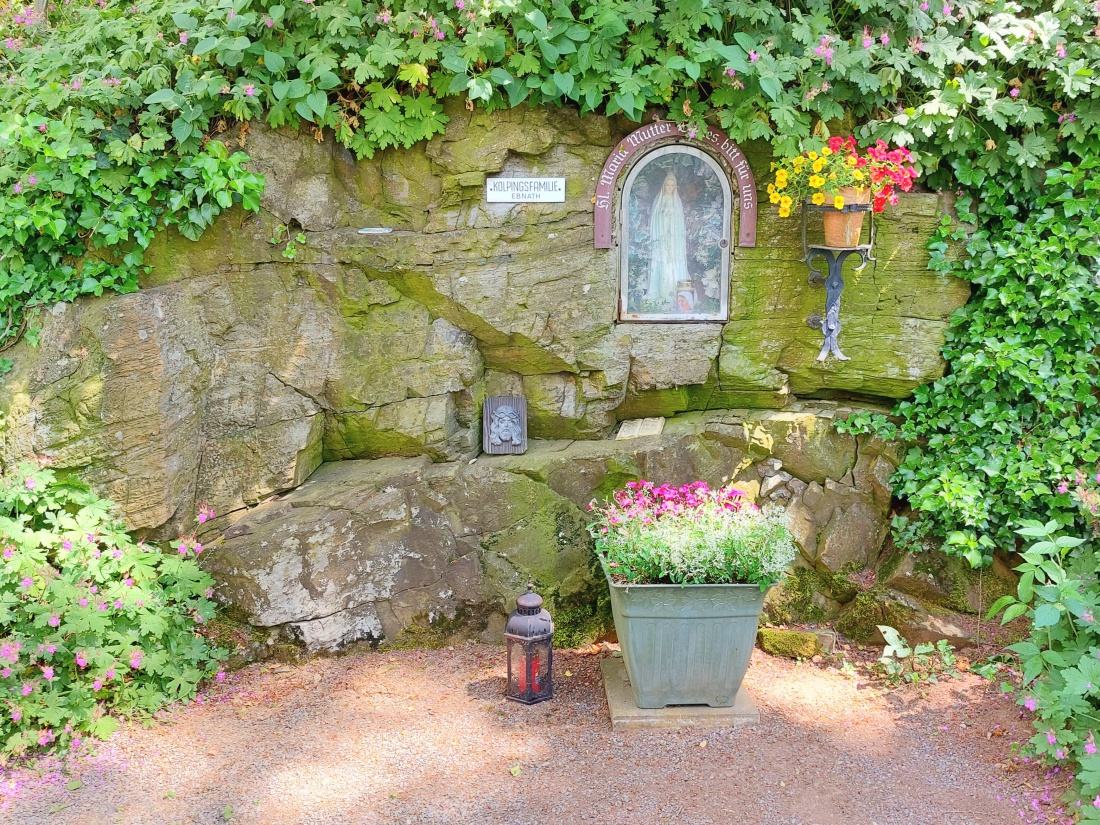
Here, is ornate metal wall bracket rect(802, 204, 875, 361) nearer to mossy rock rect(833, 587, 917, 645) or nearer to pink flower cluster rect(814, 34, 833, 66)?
pink flower cluster rect(814, 34, 833, 66)

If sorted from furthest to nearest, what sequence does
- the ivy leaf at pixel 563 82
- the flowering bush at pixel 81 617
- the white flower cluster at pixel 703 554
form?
1. the ivy leaf at pixel 563 82
2. the white flower cluster at pixel 703 554
3. the flowering bush at pixel 81 617

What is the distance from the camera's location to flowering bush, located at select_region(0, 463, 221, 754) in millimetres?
3818

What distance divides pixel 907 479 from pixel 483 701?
2565 mm

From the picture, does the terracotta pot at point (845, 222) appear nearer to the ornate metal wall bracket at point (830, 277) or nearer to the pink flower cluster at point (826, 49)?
the ornate metal wall bracket at point (830, 277)

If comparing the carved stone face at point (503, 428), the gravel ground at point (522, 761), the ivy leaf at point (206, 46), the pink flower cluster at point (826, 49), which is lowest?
the gravel ground at point (522, 761)

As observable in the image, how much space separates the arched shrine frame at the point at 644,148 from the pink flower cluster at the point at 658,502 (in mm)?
1373

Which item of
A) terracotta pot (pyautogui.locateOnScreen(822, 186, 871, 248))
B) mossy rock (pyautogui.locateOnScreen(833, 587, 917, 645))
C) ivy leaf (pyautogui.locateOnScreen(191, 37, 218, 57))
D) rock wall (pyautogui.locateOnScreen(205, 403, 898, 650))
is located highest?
ivy leaf (pyautogui.locateOnScreen(191, 37, 218, 57))

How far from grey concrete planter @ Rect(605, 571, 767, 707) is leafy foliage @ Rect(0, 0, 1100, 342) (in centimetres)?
229

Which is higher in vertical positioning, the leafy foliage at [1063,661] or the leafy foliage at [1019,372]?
the leafy foliage at [1019,372]

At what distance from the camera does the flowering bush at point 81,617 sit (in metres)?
3.82

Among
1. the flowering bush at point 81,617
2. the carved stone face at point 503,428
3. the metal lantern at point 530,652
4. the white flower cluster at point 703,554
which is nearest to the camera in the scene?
the flowering bush at point 81,617

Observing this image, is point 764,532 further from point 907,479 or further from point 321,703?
point 321,703

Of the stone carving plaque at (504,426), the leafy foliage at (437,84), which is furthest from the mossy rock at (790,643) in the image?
the leafy foliage at (437,84)

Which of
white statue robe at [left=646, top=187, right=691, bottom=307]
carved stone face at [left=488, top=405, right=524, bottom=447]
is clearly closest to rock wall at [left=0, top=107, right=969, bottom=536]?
carved stone face at [left=488, top=405, right=524, bottom=447]
